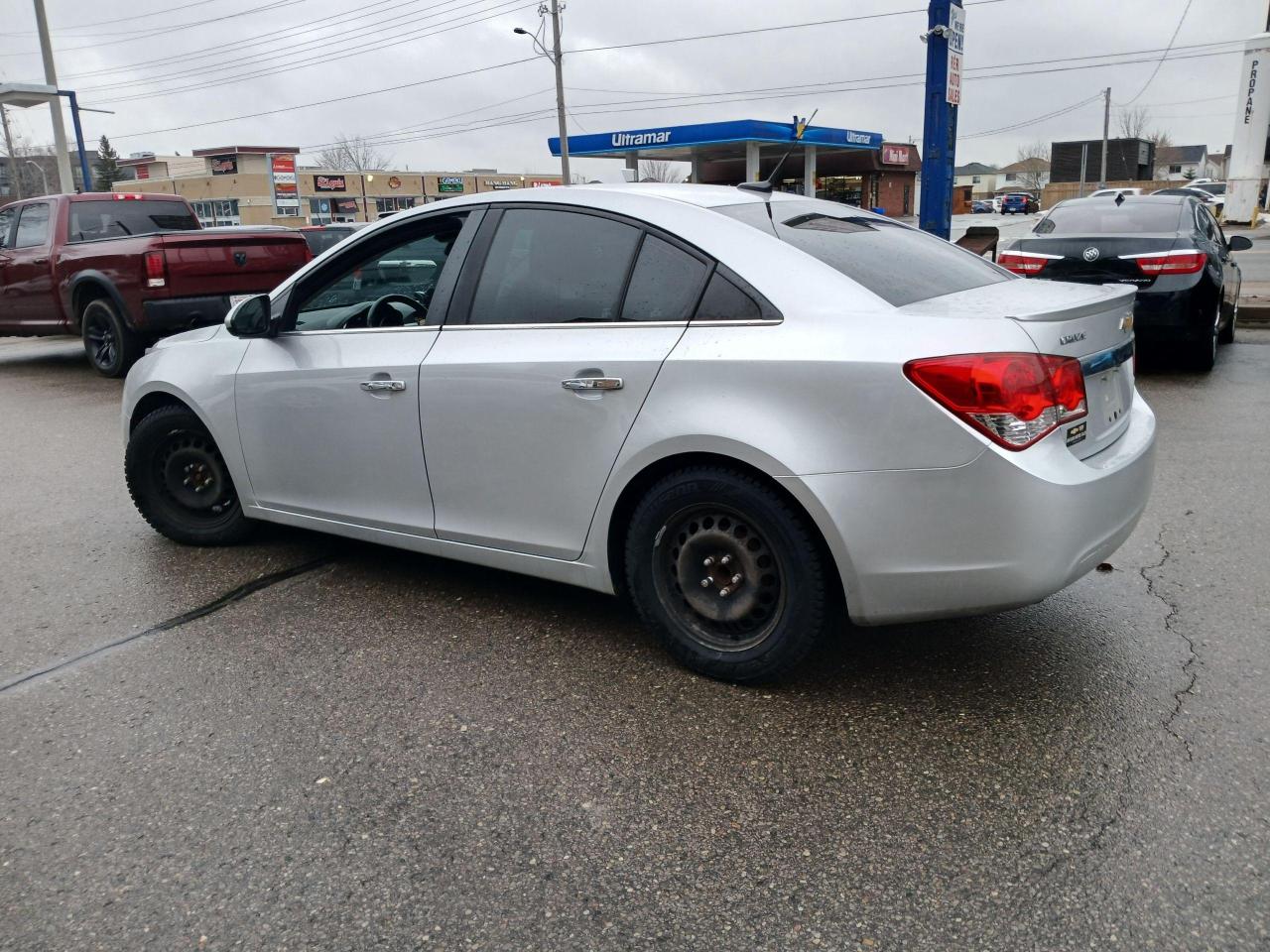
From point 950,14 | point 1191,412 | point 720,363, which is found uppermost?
point 950,14

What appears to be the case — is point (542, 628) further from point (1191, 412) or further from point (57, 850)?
point (1191, 412)

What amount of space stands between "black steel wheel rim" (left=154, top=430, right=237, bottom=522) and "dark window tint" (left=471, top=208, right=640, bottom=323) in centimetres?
186

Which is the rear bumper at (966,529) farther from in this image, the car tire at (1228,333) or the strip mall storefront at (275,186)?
the strip mall storefront at (275,186)

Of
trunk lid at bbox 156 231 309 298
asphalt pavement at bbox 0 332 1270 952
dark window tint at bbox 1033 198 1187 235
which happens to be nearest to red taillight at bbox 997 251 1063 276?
dark window tint at bbox 1033 198 1187 235

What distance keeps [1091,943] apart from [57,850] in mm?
2494

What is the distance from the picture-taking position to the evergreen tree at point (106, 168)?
98562 mm

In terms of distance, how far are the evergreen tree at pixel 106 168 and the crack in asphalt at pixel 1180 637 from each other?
106 m

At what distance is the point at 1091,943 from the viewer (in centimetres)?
225

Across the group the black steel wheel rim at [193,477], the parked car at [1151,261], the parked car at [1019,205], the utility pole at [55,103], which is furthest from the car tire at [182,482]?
the parked car at [1019,205]

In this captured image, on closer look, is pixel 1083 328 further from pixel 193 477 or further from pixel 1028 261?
pixel 1028 261

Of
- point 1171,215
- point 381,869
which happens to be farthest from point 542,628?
point 1171,215

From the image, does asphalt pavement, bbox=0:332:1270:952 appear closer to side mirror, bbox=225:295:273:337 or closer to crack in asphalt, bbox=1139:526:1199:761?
crack in asphalt, bbox=1139:526:1199:761

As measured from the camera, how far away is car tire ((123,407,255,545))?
5.04 m

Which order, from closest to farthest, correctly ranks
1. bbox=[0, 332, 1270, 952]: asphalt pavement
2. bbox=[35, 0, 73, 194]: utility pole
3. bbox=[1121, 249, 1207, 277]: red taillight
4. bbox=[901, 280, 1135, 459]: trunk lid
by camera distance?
bbox=[0, 332, 1270, 952]: asphalt pavement → bbox=[901, 280, 1135, 459]: trunk lid → bbox=[1121, 249, 1207, 277]: red taillight → bbox=[35, 0, 73, 194]: utility pole
